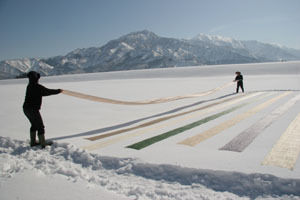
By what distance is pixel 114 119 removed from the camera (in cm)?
811

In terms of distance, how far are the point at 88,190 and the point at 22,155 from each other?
220cm

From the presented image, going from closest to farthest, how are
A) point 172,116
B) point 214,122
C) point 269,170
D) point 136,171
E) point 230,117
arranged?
1. point 269,170
2. point 136,171
3. point 214,122
4. point 230,117
5. point 172,116

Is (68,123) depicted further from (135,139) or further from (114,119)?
(135,139)

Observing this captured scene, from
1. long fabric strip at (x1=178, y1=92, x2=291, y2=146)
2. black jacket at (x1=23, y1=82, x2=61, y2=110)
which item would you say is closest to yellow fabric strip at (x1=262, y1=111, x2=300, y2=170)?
long fabric strip at (x1=178, y1=92, x2=291, y2=146)

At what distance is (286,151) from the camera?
417cm

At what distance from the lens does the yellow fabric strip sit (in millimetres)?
3687

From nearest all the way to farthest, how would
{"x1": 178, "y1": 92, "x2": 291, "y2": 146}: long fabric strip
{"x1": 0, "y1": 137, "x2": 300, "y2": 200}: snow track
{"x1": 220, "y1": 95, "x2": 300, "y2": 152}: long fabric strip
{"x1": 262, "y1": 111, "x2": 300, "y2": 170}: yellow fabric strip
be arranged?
1. {"x1": 0, "y1": 137, "x2": 300, "y2": 200}: snow track
2. {"x1": 262, "y1": 111, "x2": 300, "y2": 170}: yellow fabric strip
3. {"x1": 220, "y1": 95, "x2": 300, "y2": 152}: long fabric strip
4. {"x1": 178, "y1": 92, "x2": 291, "y2": 146}: long fabric strip

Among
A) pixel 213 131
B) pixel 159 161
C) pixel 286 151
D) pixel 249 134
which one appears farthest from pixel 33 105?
pixel 286 151

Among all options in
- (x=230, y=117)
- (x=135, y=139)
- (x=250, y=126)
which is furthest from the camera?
(x=230, y=117)

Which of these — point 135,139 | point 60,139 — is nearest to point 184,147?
point 135,139

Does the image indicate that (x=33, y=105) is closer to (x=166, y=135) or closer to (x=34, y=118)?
(x=34, y=118)

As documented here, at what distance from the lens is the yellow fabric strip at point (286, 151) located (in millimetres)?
3687

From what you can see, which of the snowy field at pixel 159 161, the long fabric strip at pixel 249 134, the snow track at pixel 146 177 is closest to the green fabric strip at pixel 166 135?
the snowy field at pixel 159 161

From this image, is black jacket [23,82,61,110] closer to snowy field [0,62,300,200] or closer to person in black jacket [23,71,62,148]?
person in black jacket [23,71,62,148]
